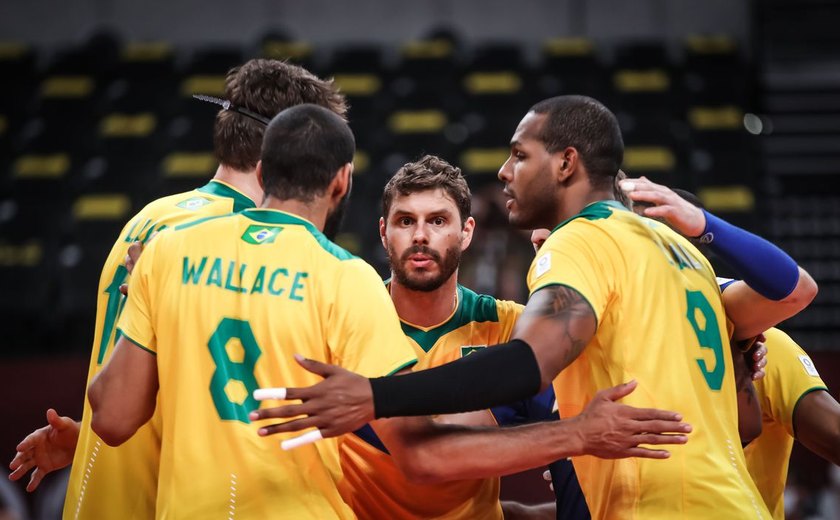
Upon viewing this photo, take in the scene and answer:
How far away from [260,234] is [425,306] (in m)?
1.75

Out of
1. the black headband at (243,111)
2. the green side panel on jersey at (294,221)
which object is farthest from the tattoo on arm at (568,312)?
the black headband at (243,111)

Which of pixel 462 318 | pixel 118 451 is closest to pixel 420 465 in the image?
pixel 118 451

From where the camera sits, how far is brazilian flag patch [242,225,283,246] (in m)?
3.44

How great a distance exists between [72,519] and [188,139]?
9.15m

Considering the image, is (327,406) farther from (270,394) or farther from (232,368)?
(232,368)

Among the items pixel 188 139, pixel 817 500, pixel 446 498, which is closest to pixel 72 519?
pixel 446 498

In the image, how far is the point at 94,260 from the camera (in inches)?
431

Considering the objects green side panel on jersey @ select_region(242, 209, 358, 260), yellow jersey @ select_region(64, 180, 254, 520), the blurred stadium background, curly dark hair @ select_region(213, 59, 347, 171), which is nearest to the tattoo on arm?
green side panel on jersey @ select_region(242, 209, 358, 260)

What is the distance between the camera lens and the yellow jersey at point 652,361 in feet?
11.7

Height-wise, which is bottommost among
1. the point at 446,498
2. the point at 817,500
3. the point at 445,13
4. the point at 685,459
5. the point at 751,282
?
the point at 817,500

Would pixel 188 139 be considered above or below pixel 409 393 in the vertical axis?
above

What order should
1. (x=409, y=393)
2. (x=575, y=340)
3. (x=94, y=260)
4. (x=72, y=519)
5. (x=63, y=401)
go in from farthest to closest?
(x=94, y=260) < (x=63, y=401) < (x=72, y=519) < (x=575, y=340) < (x=409, y=393)

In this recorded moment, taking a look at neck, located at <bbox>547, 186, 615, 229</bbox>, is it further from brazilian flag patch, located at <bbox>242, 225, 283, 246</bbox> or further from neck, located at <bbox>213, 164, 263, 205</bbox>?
neck, located at <bbox>213, 164, 263, 205</bbox>

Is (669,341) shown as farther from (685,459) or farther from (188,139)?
(188,139)
